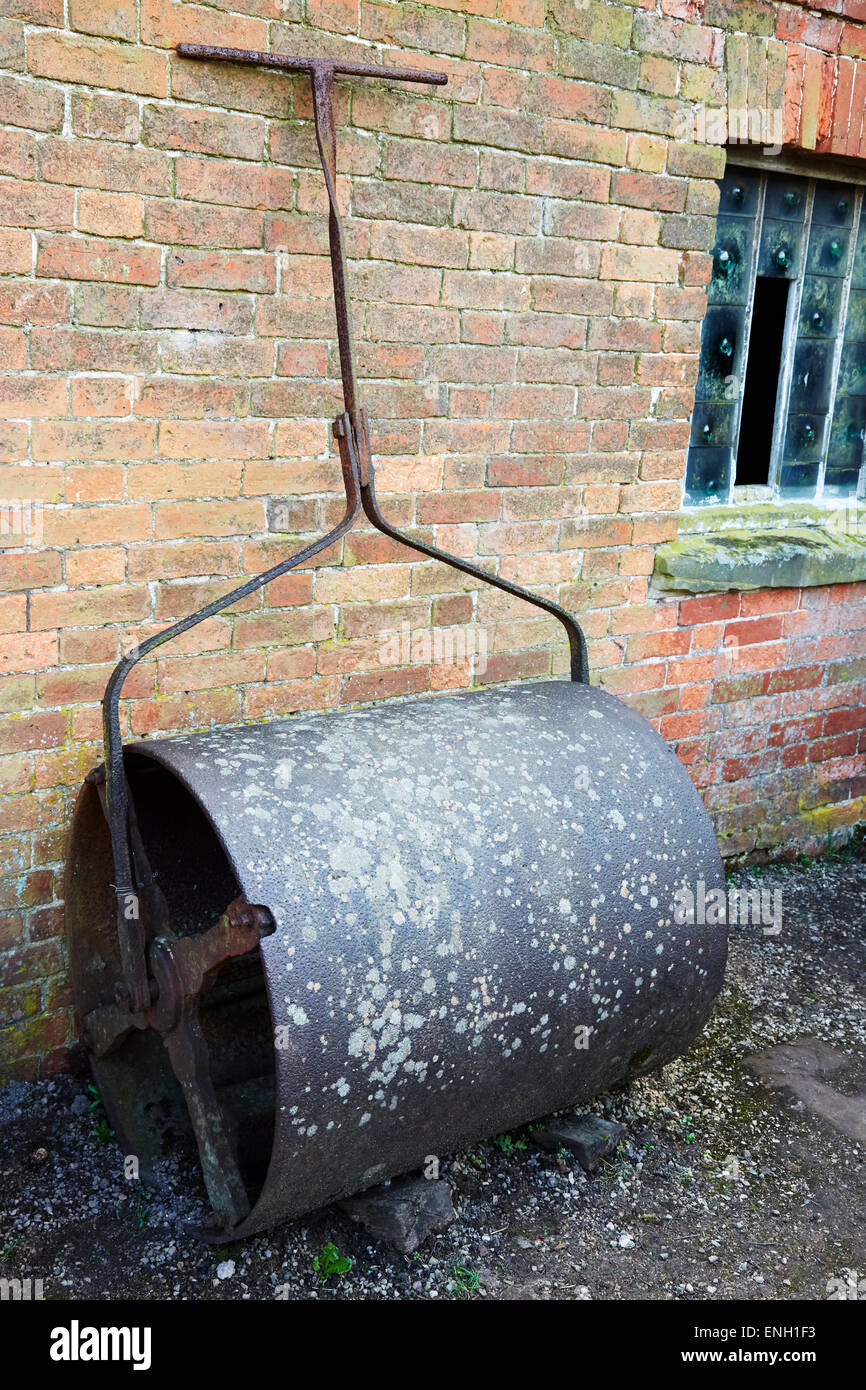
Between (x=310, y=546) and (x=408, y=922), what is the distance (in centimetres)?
94

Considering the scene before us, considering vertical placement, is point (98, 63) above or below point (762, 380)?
above

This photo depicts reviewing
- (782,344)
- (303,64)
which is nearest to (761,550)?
(782,344)

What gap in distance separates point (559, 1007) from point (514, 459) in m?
1.70

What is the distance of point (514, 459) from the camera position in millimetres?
3451

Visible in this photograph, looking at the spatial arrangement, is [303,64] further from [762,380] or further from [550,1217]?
[550,1217]

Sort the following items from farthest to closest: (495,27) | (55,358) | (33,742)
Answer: (495,27), (33,742), (55,358)

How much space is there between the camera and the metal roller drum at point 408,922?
2.13m

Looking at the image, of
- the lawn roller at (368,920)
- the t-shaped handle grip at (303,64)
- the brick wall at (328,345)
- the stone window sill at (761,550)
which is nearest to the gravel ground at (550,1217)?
the lawn roller at (368,920)

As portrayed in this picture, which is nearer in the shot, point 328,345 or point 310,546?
point 310,546

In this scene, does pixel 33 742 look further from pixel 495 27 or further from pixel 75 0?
pixel 495 27

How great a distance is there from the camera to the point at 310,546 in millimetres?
2693

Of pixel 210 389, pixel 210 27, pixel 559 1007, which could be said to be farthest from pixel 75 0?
pixel 559 1007

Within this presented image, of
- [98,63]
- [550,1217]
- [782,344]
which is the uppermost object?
[98,63]

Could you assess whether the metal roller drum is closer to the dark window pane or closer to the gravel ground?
the gravel ground
